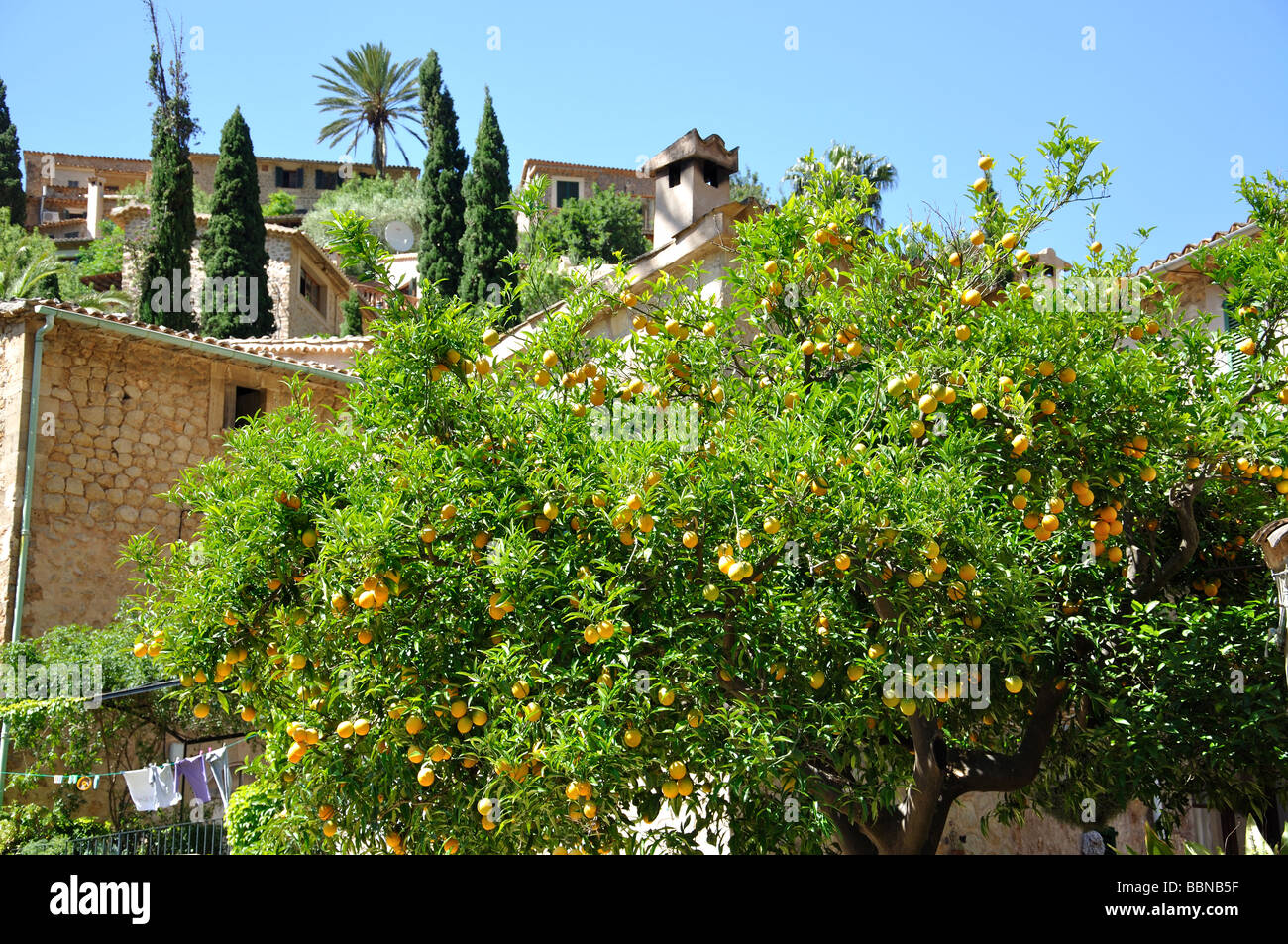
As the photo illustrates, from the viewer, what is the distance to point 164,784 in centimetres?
1194

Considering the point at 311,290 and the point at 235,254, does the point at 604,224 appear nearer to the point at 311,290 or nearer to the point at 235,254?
the point at 311,290

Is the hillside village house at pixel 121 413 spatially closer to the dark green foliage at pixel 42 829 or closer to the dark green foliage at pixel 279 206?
the dark green foliage at pixel 42 829

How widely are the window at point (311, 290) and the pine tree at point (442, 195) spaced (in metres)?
3.27

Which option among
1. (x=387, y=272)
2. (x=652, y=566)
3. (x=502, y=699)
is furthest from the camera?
(x=387, y=272)

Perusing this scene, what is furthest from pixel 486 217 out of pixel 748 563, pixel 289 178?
pixel 289 178

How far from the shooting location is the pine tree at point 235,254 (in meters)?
24.7

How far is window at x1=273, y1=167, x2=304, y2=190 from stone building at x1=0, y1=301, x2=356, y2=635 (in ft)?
122

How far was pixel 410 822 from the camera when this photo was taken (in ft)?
16.8

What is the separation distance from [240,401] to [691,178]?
8.00 meters

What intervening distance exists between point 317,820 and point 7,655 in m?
9.43

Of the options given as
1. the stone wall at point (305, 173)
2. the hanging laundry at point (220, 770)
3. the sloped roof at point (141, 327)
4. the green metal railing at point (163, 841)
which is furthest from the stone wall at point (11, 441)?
the stone wall at point (305, 173)

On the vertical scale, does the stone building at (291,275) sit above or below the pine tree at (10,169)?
below
